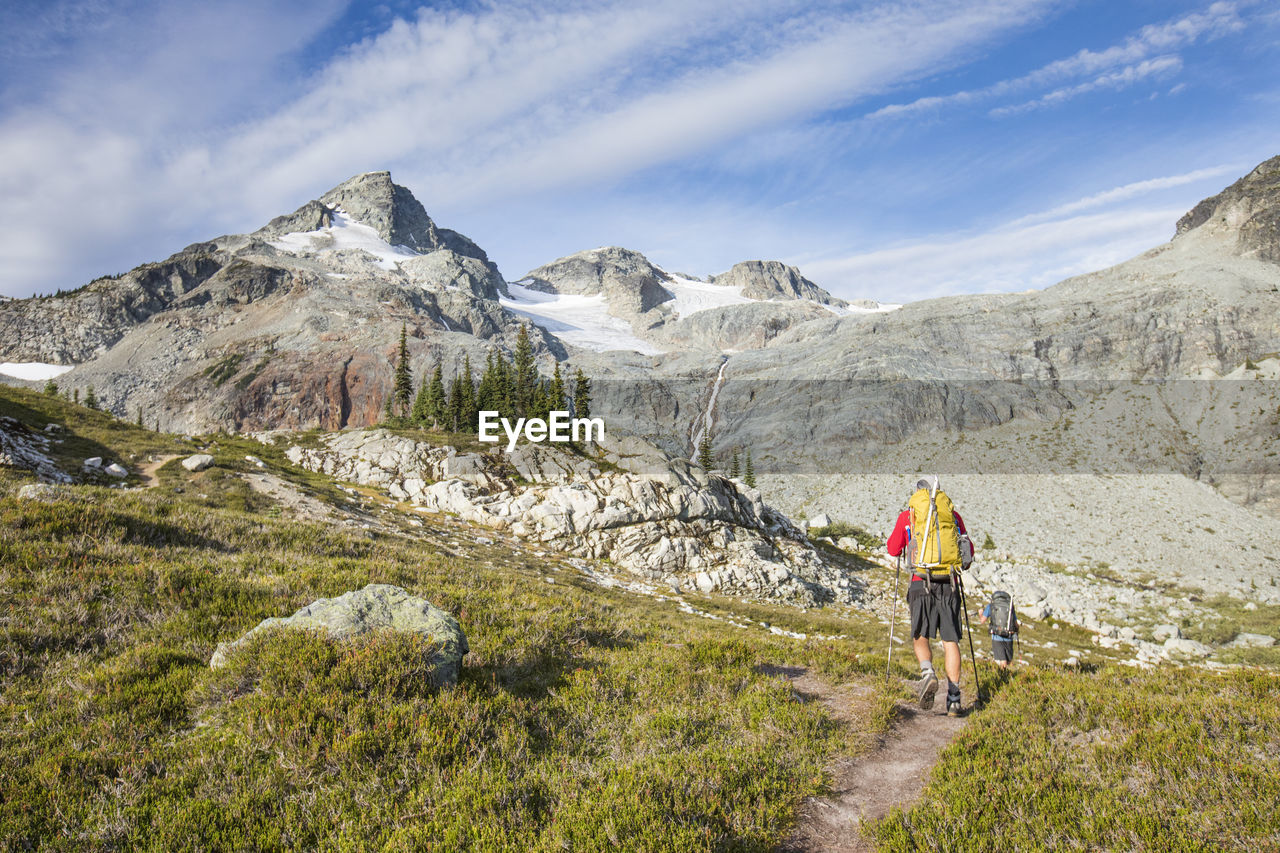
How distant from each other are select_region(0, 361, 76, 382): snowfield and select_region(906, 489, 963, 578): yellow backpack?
217038 millimetres

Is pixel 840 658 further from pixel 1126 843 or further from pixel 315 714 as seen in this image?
pixel 315 714

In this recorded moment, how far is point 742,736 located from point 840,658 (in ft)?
17.4

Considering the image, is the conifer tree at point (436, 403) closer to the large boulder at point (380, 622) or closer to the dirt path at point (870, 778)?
the large boulder at point (380, 622)

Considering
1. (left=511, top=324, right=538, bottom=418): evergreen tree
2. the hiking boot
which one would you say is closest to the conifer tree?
(left=511, top=324, right=538, bottom=418): evergreen tree

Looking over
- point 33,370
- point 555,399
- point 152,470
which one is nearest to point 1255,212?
point 555,399

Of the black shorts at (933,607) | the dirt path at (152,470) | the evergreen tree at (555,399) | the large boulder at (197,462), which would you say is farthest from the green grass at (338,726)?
the evergreen tree at (555,399)

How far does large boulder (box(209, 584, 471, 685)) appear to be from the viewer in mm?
7418

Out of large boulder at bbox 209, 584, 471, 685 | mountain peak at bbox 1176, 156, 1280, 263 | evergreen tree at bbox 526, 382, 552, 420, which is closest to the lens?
large boulder at bbox 209, 584, 471, 685

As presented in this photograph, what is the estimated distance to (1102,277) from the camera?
14850cm

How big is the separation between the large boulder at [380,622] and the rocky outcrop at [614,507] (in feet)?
96.9

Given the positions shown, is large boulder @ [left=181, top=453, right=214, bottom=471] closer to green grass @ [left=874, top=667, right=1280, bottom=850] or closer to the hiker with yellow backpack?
the hiker with yellow backpack

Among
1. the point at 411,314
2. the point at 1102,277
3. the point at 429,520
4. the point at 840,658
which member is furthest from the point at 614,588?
the point at 1102,277

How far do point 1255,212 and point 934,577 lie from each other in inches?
7571

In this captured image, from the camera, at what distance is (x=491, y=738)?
643 centimetres
